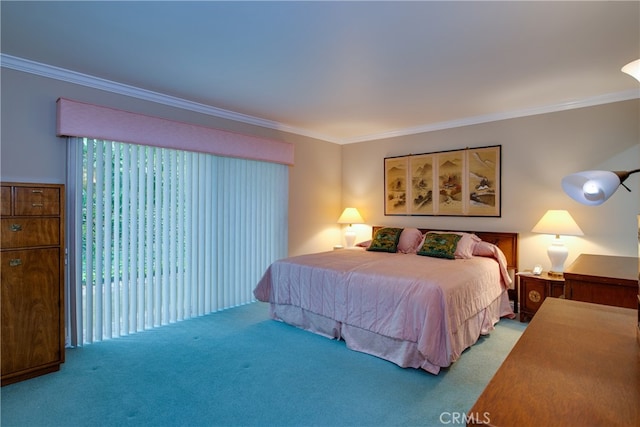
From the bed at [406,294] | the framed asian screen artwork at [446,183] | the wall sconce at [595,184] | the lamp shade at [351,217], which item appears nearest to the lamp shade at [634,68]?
the wall sconce at [595,184]

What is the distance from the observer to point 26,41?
2.43 meters

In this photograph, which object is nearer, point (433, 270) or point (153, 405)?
point (153, 405)

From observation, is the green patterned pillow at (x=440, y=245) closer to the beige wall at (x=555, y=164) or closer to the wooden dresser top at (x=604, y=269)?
the beige wall at (x=555, y=164)

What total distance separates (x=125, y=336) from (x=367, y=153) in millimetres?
4165

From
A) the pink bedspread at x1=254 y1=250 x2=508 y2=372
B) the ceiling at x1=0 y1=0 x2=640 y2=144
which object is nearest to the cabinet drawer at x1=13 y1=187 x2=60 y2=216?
the ceiling at x1=0 y1=0 x2=640 y2=144

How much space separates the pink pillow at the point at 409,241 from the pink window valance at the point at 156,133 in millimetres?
1971

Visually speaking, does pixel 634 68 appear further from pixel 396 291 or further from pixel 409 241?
pixel 409 241

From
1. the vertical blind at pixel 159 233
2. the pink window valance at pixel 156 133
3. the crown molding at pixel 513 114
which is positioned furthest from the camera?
the crown molding at pixel 513 114

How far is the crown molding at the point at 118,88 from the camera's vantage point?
2742 mm

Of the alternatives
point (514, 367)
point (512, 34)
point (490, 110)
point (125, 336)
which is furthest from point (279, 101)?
point (514, 367)

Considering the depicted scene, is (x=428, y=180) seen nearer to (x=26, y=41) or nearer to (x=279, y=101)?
(x=279, y=101)

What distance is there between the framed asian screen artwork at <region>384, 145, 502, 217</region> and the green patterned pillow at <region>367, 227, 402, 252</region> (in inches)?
24.1

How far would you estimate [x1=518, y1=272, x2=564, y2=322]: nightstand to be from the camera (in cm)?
345

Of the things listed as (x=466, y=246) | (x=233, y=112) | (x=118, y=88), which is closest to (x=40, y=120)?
(x=118, y=88)
